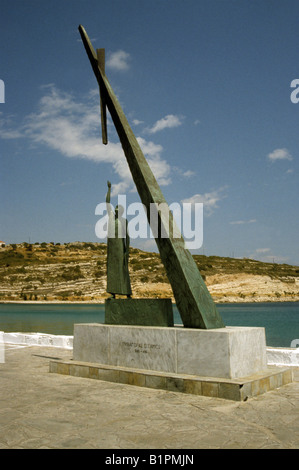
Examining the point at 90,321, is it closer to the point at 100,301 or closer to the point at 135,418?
the point at 135,418

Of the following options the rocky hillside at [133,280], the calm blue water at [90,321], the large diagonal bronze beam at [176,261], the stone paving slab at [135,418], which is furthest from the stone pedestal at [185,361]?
the rocky hillside at [133,280]

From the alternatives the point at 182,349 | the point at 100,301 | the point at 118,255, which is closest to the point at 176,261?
the point at 182,349

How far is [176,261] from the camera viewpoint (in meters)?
6.62

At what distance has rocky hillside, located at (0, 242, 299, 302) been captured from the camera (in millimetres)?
55688

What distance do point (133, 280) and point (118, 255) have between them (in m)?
46.4

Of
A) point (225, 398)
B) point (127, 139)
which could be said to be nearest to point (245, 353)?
point (225, 398)

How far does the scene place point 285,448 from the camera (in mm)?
3752

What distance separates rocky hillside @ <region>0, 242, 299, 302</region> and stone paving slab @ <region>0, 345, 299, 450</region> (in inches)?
1707

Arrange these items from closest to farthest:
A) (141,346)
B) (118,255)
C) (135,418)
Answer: (135,418), (141,346), (118,255)

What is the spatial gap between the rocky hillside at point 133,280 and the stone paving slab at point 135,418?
4336cm

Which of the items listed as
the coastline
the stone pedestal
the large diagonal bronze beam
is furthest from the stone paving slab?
the coastline

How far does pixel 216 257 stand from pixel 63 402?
69762 mm
